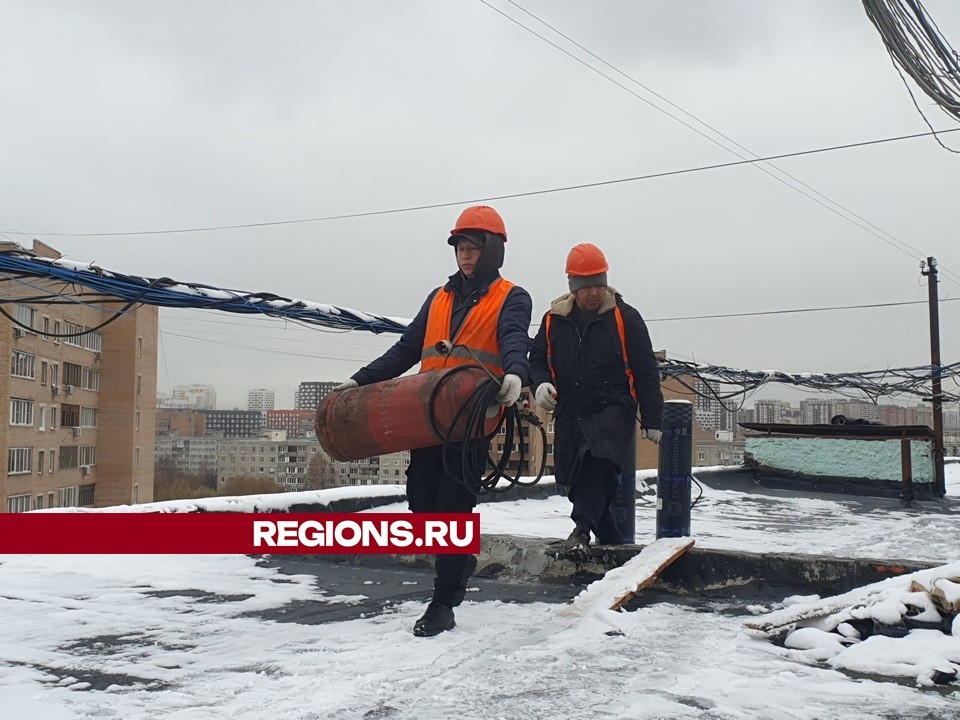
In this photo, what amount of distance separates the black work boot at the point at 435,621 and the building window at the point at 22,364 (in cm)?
6069

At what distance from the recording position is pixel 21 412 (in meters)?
60.4

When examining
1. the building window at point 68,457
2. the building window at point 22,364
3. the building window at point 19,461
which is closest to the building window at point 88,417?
the building window at point 68,457

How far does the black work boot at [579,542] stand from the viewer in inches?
177

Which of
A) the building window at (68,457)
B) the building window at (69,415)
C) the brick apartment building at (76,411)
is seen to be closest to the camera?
the brick apartment building at (76,411)

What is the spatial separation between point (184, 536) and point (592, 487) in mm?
2617

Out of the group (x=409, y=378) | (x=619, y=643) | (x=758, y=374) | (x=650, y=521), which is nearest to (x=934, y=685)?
(x=619, y=643)

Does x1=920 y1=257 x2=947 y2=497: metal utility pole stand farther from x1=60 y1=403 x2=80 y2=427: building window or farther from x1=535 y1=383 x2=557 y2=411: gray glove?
x1=60 y1=403 x2=80 y2=427: building window

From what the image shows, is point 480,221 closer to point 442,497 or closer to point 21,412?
point 442,497

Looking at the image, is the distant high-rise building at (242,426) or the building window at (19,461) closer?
the building window at (19,461)

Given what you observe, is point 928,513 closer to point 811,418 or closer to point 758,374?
point 758,374

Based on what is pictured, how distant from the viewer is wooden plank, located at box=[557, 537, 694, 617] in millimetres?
3615

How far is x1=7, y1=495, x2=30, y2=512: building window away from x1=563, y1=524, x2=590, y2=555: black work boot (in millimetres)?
65343

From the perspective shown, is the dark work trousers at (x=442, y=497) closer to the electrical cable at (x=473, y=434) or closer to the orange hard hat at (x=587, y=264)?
the electrical cable at (x=473, y=434)

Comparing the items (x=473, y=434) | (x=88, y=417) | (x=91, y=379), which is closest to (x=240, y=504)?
(x=473, y=434)
